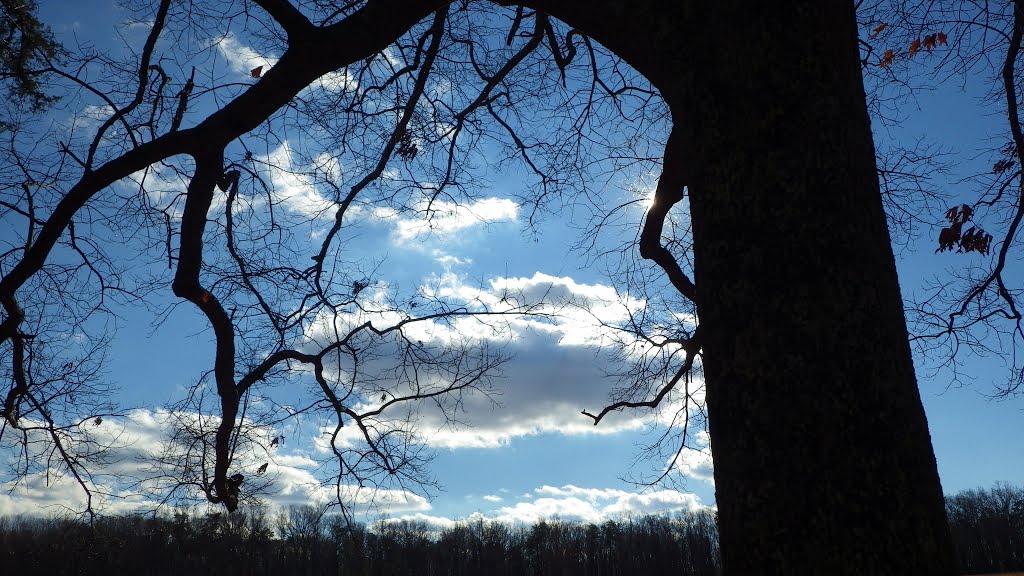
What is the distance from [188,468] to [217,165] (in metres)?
3.18

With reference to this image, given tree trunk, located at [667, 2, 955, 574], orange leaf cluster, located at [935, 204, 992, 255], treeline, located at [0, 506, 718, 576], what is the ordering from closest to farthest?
tree trunk, located at [667, 2, 955, 574] < orange leaf cluster, located at [935, 204, 992, 255] < treeline, located at [0, 506, 718, 576]

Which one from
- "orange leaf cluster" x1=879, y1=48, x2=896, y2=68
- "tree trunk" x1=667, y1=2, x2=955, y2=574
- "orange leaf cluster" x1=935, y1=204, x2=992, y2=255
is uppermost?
"orange leaf cluster" x1=879, y1=48, x2=896, y2=68

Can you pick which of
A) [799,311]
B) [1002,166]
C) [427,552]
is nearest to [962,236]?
[1002,166]

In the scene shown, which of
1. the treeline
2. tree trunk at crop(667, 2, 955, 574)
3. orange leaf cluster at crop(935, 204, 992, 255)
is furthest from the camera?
the treeline

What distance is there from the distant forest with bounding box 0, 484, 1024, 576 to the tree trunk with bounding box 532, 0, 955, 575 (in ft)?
201

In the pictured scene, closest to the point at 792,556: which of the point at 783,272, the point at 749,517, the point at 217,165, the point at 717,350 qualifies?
the point at 749,517

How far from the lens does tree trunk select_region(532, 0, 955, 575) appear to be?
1.76 metres

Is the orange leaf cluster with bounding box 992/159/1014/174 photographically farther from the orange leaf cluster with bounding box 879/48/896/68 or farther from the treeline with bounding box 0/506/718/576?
the treeline with bounding box 0/506/718/576

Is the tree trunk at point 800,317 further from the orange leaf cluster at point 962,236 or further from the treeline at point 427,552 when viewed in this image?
the treeline at point 427,552

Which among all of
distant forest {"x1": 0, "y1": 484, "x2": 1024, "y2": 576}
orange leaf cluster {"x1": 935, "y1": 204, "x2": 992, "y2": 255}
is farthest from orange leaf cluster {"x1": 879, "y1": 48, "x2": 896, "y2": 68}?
distant forest {"x1": 0, "y1": 484, "x2": 1024, "y2": 576}

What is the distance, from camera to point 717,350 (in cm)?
202

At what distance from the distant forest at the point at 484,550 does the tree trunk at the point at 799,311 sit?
2412 inches

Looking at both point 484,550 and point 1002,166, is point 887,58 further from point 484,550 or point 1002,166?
point 484,550

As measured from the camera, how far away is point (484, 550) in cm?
8375
